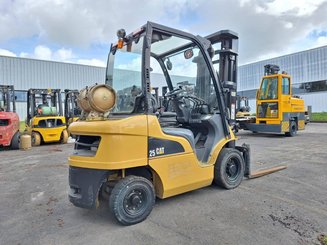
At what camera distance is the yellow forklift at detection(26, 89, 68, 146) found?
11.8m

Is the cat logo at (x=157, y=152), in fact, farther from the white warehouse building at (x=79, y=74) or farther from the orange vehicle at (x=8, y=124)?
the white warehouse building at (x=79, y=74)

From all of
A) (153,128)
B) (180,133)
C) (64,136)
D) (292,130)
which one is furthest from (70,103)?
(153,128)

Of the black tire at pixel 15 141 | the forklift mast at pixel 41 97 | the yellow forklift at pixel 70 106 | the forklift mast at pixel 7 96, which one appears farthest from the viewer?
the yellow forklift at pixel 70 106

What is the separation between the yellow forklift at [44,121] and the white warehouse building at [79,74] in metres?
13.9

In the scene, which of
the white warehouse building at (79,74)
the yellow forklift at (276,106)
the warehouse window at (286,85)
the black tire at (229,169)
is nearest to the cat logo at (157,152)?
the black tire at (229,169)

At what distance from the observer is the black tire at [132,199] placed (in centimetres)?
326

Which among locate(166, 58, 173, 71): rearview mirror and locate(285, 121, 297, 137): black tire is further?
locate(285, 121, 297, 137): black tire

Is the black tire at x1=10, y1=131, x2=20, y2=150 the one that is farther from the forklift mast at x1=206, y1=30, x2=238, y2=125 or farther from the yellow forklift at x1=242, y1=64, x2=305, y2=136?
the yellow forklift at x1=242, y1=64, x2=305, y2=136

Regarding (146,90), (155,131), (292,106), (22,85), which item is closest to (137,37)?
(146,90)

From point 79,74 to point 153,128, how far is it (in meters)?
28.9

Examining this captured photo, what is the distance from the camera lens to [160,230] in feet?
10.4

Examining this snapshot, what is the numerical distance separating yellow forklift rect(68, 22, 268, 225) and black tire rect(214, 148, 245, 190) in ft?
0.05

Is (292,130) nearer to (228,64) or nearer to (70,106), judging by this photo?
(228,64)

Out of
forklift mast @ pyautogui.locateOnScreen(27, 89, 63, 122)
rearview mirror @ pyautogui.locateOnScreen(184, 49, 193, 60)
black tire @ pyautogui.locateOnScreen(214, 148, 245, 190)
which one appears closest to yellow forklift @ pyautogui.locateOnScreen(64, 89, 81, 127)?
forklift mast @ pyautogui.locateOnScreen(27, 89, 63, 122)
